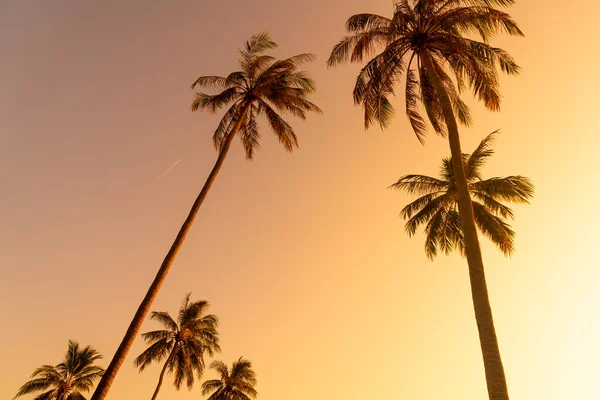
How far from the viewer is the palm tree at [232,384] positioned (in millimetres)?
45438

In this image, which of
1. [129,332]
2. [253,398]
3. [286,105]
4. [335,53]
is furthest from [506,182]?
[253,398]

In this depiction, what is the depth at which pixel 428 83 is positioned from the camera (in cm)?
1612

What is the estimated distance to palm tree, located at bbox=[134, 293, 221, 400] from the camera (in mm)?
36188

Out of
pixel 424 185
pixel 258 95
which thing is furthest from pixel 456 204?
pixel 258 95

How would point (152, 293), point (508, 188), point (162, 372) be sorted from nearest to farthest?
point (152, 293)
point (508, 188)
point (162, 372)

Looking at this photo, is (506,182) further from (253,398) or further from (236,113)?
(253,398)

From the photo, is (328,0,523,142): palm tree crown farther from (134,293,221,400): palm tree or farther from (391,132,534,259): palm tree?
(134,293,221,400): palm tree

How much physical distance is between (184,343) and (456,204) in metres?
29.4

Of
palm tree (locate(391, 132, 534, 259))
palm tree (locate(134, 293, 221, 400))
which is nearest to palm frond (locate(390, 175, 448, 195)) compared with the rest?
palm tree (locate(391, 132, 534, 259))

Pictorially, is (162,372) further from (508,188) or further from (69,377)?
(508,188)

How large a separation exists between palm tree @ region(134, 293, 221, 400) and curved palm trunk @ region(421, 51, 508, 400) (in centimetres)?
3290

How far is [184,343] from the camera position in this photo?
3766cm

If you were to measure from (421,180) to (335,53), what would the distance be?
8.41 meters

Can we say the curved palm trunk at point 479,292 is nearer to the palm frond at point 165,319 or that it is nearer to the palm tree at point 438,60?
the palm tree at point 438,60
